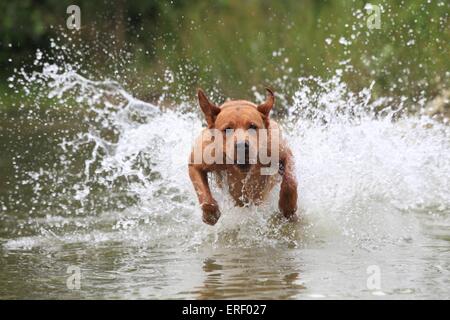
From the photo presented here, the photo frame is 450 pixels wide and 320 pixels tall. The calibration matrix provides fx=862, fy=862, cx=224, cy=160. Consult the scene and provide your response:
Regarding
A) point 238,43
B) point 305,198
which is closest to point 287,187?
point 305,198

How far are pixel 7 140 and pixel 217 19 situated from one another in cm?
402

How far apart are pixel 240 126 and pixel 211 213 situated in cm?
65

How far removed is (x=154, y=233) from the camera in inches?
265

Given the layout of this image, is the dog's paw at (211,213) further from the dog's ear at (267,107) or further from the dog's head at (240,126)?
the dog's ear at (267,107)

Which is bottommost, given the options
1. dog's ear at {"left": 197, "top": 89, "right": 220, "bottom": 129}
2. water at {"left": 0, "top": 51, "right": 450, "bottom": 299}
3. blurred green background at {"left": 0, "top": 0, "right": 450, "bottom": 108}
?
water at {"left": 0, "top": 51, "right": 450, "bottom": 299}

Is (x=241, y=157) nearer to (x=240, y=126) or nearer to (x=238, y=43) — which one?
(x=240, y=126)

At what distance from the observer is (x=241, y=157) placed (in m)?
5.77

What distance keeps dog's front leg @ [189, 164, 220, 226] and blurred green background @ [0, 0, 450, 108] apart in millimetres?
6410

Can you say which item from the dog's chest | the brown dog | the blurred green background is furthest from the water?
the blurred green background

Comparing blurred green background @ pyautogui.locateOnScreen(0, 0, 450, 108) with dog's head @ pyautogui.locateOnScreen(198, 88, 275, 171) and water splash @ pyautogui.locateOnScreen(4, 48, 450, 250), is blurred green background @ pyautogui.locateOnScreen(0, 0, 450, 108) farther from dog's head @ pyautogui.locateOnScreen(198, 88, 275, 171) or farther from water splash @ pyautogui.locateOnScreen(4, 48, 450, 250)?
dog's head @ pyautogui.locateOnScreen(198, 88, 275, 171)

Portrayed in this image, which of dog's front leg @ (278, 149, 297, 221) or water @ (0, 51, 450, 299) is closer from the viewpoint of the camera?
water @ (0, 51, 450, 299)

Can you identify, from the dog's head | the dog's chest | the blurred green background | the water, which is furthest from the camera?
the blurred green background

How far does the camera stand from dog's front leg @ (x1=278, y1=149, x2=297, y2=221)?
19.8 feet

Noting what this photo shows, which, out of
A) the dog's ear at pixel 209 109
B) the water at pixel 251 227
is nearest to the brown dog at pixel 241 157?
the dog's ear at pixel 209 109
